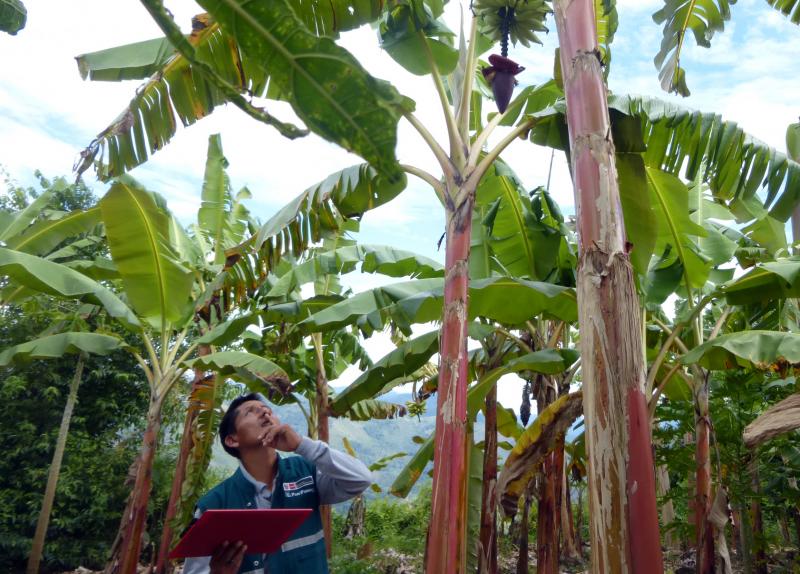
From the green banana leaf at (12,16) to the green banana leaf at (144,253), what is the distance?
365 cm

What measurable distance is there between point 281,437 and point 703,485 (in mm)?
3675

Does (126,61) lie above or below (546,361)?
above

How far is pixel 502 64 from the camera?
140 inches

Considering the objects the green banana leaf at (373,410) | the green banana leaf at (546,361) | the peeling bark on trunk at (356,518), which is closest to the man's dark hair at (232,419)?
the green banana leaf at (546,361)

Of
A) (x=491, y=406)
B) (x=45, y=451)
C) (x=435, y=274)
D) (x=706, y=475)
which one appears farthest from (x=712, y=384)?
(x=45, y=451)

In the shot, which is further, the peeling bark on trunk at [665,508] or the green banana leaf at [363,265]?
the peeling bark on trunk at [665,508]

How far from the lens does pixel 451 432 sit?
3221 millimetres

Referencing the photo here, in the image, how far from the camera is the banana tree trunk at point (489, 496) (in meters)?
4.77

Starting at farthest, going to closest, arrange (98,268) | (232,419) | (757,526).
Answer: (98,268)
(757,526)
(232,419)

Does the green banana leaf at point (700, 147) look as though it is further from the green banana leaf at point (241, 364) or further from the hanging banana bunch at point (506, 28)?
the green banana leaf at point (241, 364)

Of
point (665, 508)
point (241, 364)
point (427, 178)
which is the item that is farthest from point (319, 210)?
point (665, 508)

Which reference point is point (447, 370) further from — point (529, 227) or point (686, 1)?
point (686, 1)

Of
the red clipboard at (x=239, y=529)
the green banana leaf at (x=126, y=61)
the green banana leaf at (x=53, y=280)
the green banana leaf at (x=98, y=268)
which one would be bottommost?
the red clipboard at (x=239, y=529)

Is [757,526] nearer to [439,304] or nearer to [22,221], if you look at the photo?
[439,304]
